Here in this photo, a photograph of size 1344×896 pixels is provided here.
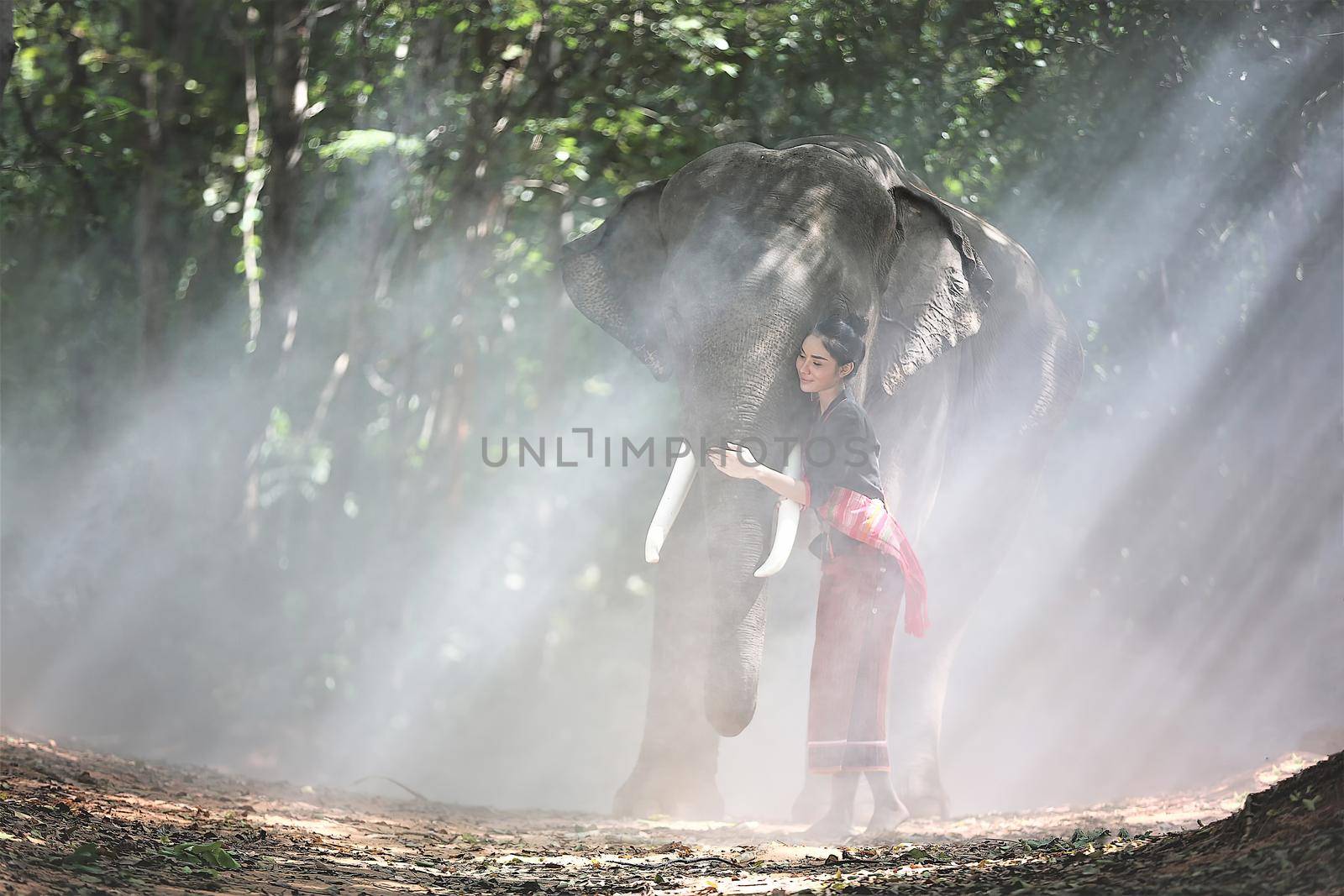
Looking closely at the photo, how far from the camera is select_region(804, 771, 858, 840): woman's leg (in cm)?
540

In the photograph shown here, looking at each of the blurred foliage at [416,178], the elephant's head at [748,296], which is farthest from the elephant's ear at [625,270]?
the blurred foliage at [416,178]

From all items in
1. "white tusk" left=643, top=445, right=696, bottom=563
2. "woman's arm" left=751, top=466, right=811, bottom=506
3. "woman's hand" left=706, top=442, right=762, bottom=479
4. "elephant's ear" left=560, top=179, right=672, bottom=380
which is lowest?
"white tusk" left=643, top=445, right=696, bottom=563

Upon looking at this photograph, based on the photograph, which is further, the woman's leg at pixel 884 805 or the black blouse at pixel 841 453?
the woman's leg at pixel 884 805

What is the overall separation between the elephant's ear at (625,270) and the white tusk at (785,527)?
121 cm

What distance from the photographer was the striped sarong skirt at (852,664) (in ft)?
18.0

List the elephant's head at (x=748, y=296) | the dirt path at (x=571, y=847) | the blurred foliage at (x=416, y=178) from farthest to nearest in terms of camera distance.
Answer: the blurred foliage at (x=416, y=178), the elephant's head at (x=748, y=296), the dirt path at (x=571, y=847)

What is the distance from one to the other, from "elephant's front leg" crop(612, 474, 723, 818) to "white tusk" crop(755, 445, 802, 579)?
0.95 metres

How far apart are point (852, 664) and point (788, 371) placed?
4.03 ft

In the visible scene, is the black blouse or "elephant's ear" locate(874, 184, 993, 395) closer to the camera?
the black blouse

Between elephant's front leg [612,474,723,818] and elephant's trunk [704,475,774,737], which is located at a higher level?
elephant's trunk [704,475,774,737]

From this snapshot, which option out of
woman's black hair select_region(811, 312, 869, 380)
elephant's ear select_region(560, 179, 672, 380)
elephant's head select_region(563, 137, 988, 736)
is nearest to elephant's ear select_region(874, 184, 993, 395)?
elephant's head select_region(563, 137, 988, 736)

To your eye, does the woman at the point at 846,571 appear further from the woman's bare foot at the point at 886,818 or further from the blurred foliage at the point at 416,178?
the blurred foliage at the point at 416,178

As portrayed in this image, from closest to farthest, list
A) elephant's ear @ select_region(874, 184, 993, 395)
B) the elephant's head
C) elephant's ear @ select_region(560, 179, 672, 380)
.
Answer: the elephant's head < elephant's ear @ select_region(874, 184, 993, 395) < elephant's ear @ select_region(560, 179, 672, 380)

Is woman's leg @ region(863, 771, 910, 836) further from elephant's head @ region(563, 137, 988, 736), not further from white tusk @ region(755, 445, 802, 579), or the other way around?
white tusk @ region(755, 445, 802, 579)
